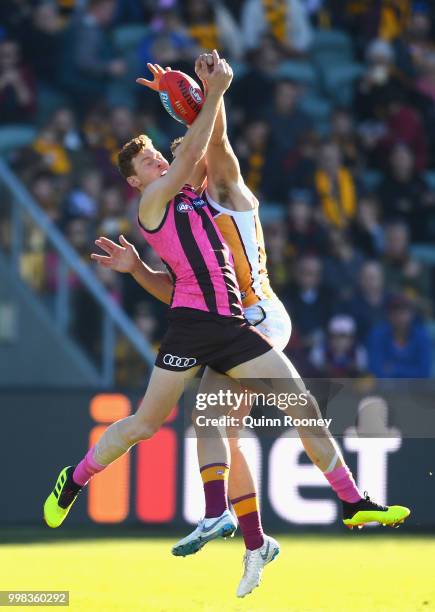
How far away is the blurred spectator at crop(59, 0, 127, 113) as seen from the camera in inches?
596

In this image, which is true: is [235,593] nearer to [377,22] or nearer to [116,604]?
[116,604]

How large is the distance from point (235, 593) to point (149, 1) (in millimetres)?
9439

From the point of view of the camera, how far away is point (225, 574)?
9.32m

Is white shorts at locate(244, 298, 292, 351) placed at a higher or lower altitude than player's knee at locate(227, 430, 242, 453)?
higher

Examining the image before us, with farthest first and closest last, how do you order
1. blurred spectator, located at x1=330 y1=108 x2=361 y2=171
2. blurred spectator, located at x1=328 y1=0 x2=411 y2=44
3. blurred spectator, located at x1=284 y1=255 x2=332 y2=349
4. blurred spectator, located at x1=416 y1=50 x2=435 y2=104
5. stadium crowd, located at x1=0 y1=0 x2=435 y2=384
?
1. blurred spectator, located at x1=328 y1=0 x2=411 y2=44
2. blurred spectator, located at x1=416 y1=50 x2=435 y2=104
3. blurred spectator, located at x1=330 y1=108 x2=361 y2=171
4. blurred spectator, located at x1=284 y1=255 x2=332 y2=349
5. stadium crowd, located at x1=0 y1=0 x2=435 y2=384

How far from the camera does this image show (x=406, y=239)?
14.9 metres

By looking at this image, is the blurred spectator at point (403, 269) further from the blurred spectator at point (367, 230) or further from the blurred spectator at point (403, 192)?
the blurred spectator at point (403, 192)

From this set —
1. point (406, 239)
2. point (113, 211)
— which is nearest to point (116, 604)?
point (113, 211)

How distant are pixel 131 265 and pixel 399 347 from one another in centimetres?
523

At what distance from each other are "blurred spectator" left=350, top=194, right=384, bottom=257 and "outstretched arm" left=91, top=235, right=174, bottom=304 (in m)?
6.83

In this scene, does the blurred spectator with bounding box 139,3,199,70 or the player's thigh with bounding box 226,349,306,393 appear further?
the blurred spectator with bounding box 139,3,199,70

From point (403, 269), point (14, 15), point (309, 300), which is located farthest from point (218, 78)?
point (14, 15)

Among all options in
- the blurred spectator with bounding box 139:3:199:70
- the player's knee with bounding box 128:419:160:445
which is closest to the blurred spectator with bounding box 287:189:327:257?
the blurred spectator with bounding box 139:3:199:70

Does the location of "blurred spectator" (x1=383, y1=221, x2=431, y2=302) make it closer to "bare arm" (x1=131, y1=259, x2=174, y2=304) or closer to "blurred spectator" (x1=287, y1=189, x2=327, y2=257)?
"blurred spectator" (x1=287, y1=189, x2=327, y2=257)
